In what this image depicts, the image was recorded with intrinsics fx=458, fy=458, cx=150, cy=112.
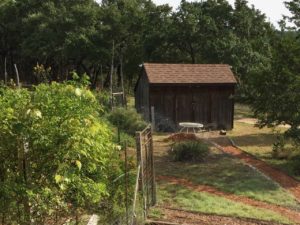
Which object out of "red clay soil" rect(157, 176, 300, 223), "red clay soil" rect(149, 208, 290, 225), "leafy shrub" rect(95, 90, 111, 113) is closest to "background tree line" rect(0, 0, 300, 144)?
"leafy shrub" rect(95, 90, 111, 113)

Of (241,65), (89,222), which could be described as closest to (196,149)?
(89,222)

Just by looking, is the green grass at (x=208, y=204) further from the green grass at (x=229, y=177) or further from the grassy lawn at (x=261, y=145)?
the grassy lawn at (x=261, y=145)

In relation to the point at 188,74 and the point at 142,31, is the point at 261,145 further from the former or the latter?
the point at 142,31

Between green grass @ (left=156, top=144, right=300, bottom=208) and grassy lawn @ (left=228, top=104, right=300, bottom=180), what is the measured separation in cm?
148

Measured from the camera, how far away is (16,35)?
48.6 metres

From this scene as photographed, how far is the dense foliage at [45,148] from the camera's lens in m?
5.22

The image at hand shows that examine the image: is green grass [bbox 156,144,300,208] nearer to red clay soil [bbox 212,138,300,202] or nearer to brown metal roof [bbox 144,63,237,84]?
red clay soil [bbox 212,138,300,202]

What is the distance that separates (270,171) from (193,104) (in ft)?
34.3

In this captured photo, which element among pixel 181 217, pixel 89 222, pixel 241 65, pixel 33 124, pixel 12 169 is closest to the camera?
pixel 33 124

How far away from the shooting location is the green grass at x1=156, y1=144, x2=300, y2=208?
13625 mm

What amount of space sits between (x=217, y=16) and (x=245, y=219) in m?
31.1

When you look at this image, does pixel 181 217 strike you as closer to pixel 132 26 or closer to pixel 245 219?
pixel 245 219

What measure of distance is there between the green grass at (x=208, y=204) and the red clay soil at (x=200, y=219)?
248mm

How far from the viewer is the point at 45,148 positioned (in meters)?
5.38
